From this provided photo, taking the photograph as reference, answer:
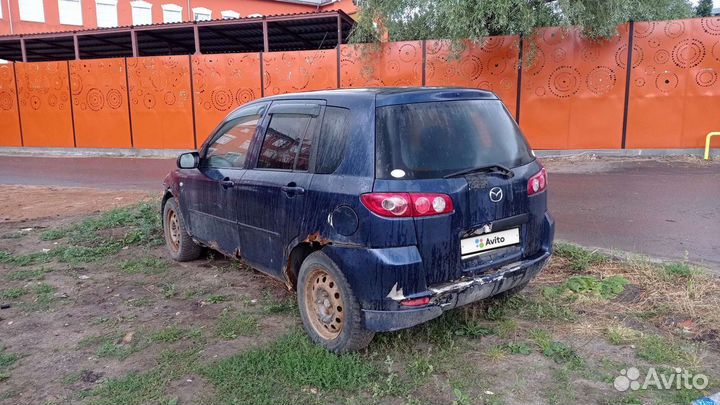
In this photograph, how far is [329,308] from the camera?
11.9ft

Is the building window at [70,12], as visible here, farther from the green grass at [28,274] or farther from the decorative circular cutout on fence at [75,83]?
the green grass at [28,274]

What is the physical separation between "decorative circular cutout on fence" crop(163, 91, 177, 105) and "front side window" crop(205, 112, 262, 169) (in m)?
12.1

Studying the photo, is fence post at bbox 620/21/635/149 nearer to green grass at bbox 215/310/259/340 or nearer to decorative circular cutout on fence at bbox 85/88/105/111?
green grass at bbox 215/310/259/340

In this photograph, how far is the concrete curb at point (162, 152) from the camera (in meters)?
12.0

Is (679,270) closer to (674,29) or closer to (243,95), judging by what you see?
(674,29)

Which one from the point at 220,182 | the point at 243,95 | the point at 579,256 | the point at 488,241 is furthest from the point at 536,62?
the point at 488,241

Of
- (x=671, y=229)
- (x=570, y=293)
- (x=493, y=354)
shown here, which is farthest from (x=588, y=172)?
(x=493, y=354)

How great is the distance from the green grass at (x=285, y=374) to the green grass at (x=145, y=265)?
2.32 m

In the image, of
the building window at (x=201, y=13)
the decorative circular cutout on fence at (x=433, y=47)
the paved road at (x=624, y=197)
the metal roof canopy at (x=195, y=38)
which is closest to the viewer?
the paved road at (x=624, y=197)

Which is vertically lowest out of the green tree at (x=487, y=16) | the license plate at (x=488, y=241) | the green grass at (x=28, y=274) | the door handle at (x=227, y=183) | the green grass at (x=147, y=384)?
the green grass at (x=147, y=384)

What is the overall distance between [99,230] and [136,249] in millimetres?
1047

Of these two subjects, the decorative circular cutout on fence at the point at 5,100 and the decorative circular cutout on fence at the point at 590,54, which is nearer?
the decorative circular cutout on fence at the point at 590,54

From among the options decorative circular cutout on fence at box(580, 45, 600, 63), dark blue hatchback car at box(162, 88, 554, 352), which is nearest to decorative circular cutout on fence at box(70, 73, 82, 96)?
decorative circular cutout on fence at box(580, 45, 600, 63)

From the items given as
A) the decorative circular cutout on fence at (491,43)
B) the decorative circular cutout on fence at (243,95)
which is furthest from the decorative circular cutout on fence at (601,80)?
the decorative circular cutout on fence at (243,95)
